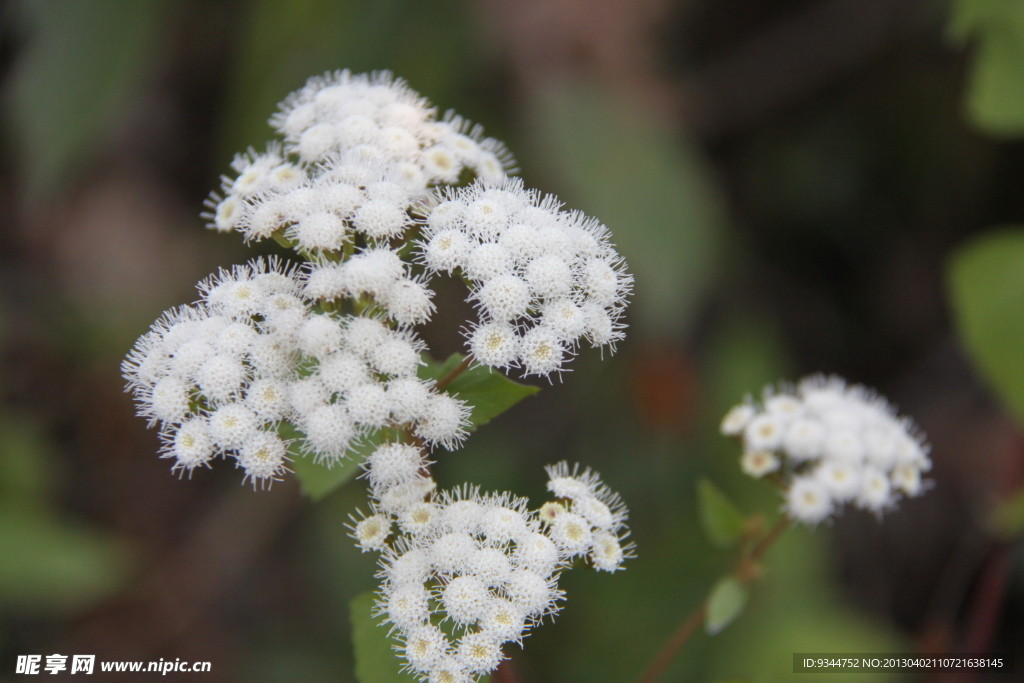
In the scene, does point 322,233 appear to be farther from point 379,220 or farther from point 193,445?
point 193,445

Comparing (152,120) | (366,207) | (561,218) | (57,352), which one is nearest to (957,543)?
(561,218)

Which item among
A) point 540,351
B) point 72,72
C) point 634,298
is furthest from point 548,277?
point 72,72

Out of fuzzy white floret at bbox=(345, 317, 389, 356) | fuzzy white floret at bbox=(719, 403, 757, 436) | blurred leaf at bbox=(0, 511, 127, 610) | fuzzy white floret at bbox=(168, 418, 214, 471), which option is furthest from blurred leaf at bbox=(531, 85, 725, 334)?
blurred leaf at bbox=(0, 511, 127, 610)

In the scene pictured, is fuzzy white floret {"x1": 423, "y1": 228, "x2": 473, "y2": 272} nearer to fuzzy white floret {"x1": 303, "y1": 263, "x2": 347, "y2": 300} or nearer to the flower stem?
fuzzy white floret {"x1": 303, "y1": 263, "x2": 347, "y2": 300}

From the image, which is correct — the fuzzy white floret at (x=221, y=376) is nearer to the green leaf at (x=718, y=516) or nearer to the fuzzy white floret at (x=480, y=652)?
the fuzzy white floret at (x=480, y=652)

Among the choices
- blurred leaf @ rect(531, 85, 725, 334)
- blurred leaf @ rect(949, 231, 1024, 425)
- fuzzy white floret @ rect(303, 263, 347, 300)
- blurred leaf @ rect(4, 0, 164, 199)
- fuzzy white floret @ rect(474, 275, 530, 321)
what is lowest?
fuzzy white floret @ rect(474, 275, 530, 321)

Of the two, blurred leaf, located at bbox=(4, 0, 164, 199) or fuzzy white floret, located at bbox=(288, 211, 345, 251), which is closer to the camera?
fuzzy white floret, located at bbox=(288, 211, 345, 251)

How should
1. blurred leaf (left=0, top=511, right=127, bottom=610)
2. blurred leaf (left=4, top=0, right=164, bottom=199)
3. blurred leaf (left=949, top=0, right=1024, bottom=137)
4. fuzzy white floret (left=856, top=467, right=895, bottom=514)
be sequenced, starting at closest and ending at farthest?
fuzzy white floret (left=856, top=467, right=895, bottom=514) → blurred leaf (left=949, top=0, right=1024, bottom=137) → blurred leaf (left=0, top=511, right=127, bottom=610) → blurred leaf (left=4, top=0, right=164, bottom=199)

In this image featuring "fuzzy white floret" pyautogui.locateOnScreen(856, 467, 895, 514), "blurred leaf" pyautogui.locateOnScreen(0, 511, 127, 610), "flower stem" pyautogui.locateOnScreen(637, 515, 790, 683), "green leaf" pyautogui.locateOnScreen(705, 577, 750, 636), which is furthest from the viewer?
"blurred leaf" pyautogui.locateOnScreen(0, 511, 127, 610)

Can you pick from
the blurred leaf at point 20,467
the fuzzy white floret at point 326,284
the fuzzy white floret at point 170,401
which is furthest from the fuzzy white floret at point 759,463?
the blurred leaf at point 20,467
